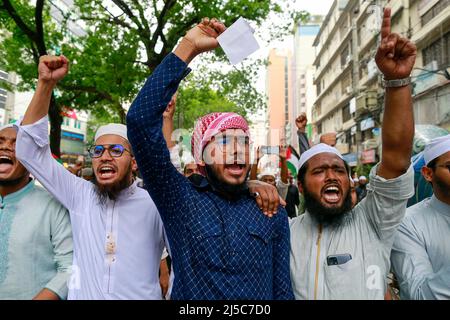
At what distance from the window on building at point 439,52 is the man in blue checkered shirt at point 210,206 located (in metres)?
15.7

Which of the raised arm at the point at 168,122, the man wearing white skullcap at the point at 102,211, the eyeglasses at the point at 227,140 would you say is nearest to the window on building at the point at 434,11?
the raised arm at the point at 168,122

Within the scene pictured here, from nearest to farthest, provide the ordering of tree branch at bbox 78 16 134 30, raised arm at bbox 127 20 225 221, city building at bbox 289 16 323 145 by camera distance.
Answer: raised arm at bbox 127 20 225 221 < tree branch at bbox 78 16 134 30 < city building at bbox 289 16 323 145

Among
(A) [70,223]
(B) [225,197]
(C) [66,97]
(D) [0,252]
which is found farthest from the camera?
(C) [66,97]

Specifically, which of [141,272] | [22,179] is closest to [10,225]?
[22,179]

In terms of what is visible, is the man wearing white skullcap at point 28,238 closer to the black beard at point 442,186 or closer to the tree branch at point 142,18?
the black beard at point 442,186

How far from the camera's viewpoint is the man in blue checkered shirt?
1656 millimetres

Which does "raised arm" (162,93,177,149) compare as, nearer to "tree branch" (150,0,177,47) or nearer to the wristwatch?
the wristwatch

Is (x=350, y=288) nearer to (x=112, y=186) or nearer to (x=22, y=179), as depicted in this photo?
(x=112, y=186)

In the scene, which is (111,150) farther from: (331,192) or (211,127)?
(331,192)

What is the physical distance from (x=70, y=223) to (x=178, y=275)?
86cm

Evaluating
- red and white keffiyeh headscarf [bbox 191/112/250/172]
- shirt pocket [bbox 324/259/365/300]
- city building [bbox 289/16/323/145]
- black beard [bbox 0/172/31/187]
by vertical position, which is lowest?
shirt pocket [bbox 324/259/365/300]

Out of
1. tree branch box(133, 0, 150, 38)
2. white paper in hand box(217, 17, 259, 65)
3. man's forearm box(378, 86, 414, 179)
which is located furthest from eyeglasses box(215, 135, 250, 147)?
tree branch box(133, 0, 150, 38)

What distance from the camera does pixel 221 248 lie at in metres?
1.71
